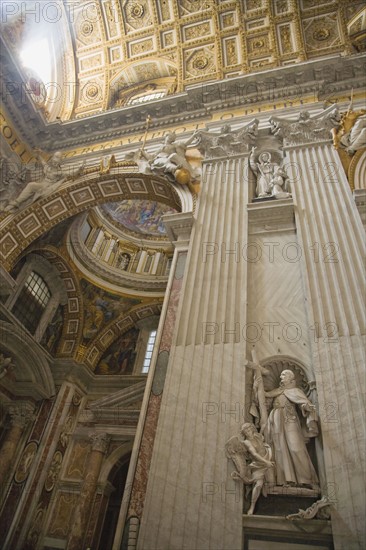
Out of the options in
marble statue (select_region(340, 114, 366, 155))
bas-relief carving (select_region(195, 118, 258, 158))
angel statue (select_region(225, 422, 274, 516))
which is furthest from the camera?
bas-relief carving (select_region(195, 118, 258, 158))

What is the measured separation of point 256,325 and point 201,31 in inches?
398

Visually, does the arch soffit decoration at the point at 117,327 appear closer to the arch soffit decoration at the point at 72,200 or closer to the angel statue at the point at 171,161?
the arch soffit decoration at the point at 72,200

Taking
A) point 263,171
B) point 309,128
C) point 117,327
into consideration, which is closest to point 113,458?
point 117,327

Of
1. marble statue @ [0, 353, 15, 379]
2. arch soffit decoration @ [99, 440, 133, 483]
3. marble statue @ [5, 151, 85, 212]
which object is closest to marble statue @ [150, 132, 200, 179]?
marble statue @ [5, 151, 85, 212]

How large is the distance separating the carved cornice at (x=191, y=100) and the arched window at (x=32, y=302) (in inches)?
159

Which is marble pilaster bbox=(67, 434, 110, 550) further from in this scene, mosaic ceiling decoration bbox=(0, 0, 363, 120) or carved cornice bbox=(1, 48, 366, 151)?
mosaic ceiling decoration bbox=(0, 0, 363, 120)

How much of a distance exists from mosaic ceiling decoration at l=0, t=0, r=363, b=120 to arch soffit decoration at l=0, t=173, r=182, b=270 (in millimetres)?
3576

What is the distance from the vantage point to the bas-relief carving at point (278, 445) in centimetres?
353

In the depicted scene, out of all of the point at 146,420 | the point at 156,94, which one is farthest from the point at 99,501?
the point at 156,94

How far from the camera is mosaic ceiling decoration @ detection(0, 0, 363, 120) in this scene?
10.3 meters

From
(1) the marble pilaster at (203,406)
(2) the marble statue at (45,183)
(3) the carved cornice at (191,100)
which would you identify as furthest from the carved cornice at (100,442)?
(3) the carved cornice at (191,100)

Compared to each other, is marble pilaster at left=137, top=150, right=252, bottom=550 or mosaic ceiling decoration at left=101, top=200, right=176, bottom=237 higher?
mosaic ceiling decoration at left=101, top=200, right=176, bottom=237

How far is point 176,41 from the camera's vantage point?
448 inches

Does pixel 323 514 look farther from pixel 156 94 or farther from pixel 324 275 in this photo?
pixel 156 94
